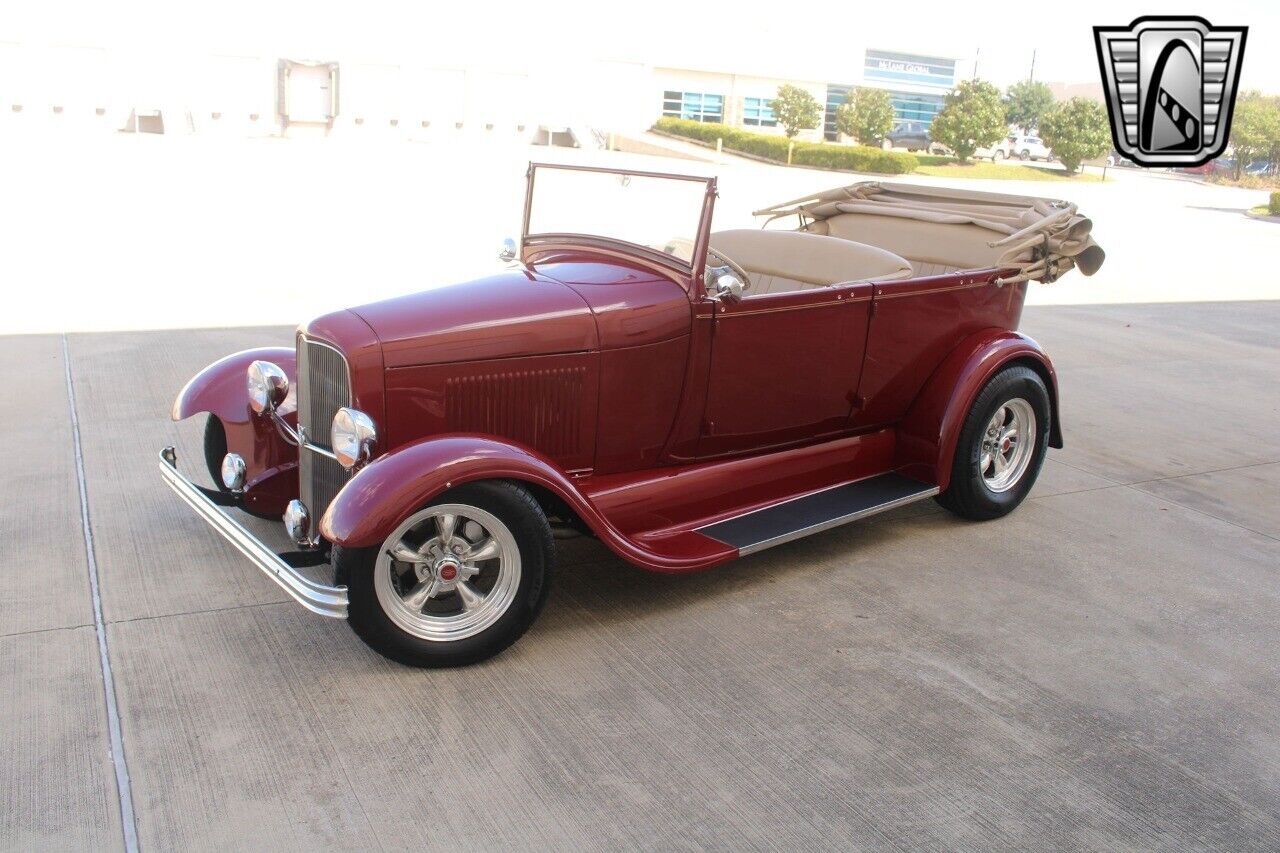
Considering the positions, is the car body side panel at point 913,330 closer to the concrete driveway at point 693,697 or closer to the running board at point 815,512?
the running board at point 815,512

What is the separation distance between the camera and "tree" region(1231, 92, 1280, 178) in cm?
4366

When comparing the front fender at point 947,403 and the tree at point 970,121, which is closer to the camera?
the front fender at point 947,403

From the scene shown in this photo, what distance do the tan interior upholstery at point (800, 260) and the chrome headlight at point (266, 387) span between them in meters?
1.94

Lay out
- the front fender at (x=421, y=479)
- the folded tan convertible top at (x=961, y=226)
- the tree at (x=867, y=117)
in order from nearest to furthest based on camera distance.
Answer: the front fender at (x=421, y=479) < the folded tan convertible top at (x=961, y=226) < the tree at (x=867, y=117)

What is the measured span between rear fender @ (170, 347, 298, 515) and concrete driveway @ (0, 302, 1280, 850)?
0.94 ft

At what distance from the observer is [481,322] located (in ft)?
12.7

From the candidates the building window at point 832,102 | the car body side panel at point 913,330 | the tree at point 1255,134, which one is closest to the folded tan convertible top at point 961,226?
the car body side panel at point 913,330

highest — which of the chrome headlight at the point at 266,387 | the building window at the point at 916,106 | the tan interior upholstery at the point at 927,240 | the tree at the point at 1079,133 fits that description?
the building window at the point at 916,106

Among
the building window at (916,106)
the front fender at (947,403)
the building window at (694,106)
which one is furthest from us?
the building window at (916,106)

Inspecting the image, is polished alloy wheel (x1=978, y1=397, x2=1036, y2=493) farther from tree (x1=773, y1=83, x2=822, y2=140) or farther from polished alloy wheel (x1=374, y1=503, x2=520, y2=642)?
tree (x1=773, y1=83, x2=822, y2=140)

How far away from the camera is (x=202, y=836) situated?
9.07 ft

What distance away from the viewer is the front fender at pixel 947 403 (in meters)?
5.00

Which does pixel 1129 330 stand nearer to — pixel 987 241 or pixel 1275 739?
pixel 987 241

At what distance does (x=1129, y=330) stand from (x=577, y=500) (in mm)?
8336
